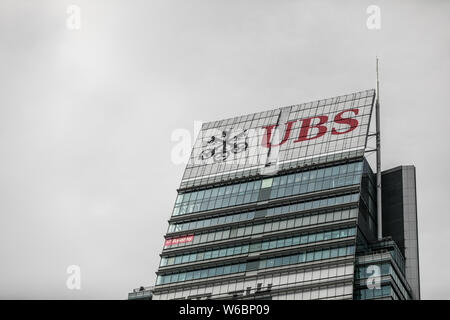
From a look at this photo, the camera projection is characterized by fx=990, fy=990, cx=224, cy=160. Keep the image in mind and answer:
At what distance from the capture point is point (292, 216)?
16275 centimetres

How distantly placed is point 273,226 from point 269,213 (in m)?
2.76

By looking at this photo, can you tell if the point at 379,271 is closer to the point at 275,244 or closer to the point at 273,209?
the point at 275,244

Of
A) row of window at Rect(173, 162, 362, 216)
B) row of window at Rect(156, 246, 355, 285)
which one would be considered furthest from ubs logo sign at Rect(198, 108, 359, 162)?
row of window at Rect(156, 246, 355, 285)

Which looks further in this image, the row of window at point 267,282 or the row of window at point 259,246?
the row of window at point 259,246

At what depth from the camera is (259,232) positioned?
16462 cm

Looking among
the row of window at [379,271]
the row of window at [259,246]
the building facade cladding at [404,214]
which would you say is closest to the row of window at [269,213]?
the row of window at [259,246]

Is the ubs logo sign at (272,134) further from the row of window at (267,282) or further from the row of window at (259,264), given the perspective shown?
the row of window at (267,282)

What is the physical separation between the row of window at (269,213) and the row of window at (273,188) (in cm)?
238

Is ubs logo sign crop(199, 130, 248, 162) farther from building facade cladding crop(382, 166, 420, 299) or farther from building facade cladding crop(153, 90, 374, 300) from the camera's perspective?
building facade cladding crop(382, 166, 420, 299)

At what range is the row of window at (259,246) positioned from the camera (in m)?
157
